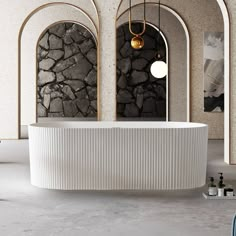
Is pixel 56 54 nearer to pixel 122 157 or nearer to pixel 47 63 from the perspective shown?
pixel 47 63

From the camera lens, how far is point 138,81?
19391 millimetres

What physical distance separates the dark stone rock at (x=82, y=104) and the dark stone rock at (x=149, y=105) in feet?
6.53

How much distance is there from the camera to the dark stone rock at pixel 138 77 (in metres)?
19.4

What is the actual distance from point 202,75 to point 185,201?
736 centimetres

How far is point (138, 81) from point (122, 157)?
12.5 meters

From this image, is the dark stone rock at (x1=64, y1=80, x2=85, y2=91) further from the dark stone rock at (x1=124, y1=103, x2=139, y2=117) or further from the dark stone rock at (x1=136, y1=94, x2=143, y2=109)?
the dark stone rock at (x1=136, y1=94, x2=143, y2=109)

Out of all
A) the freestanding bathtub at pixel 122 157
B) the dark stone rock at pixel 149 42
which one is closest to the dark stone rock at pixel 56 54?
the dark stone rock at pixel 149 42

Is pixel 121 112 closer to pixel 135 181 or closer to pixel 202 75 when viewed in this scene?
pixel 202 75

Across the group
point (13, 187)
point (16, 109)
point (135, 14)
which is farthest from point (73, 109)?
point (13, 187)

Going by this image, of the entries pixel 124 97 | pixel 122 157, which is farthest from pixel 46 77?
pixel 122 157

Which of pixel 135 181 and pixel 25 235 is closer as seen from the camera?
pixel 25 235

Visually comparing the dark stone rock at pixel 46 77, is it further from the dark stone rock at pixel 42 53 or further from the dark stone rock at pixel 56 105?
the dark stone rock at pixel 56 105

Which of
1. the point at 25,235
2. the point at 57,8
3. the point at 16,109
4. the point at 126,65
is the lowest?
the point at 25,235

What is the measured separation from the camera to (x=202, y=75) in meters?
13.4
